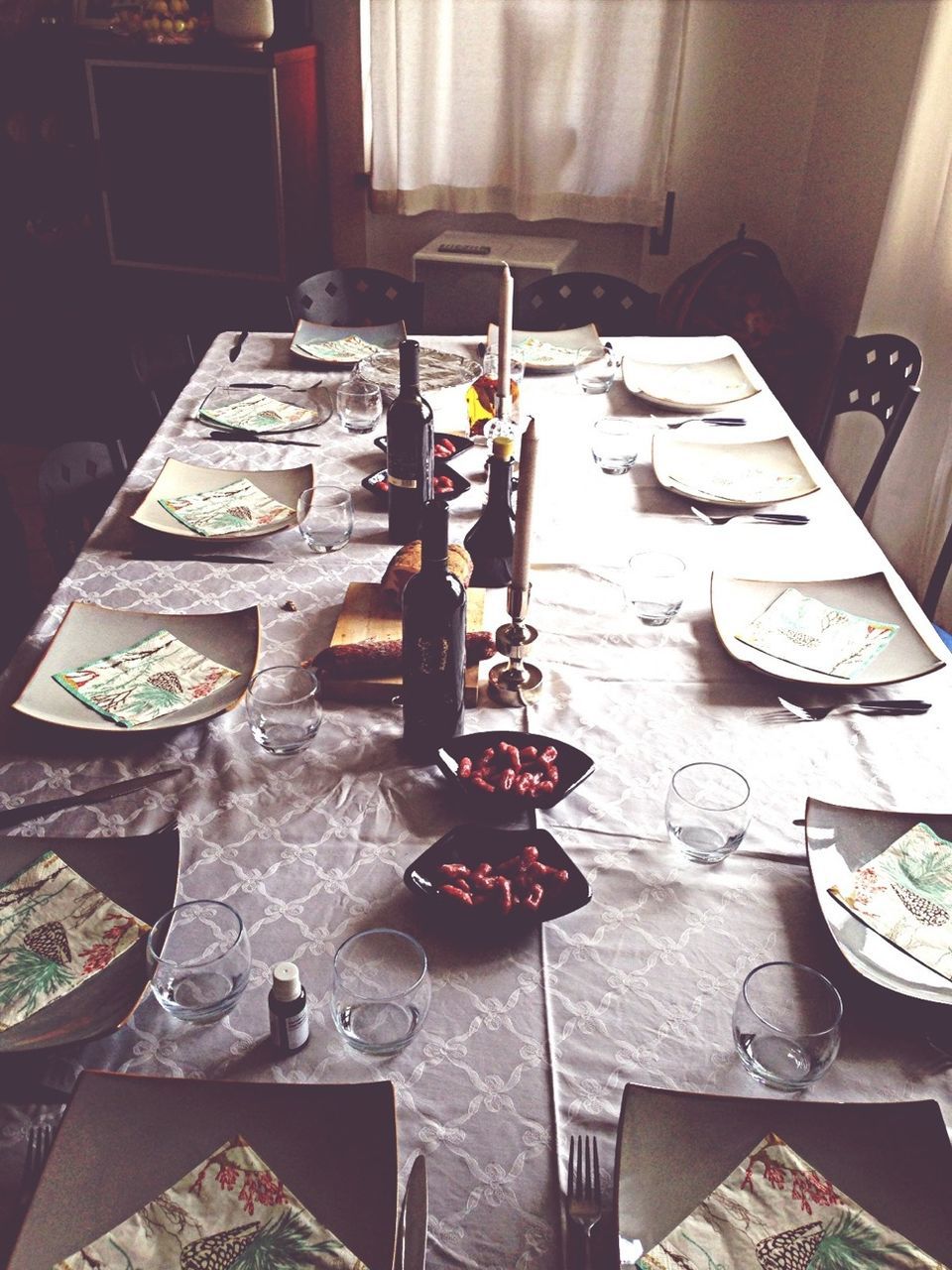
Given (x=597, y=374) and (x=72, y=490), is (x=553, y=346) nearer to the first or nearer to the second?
(x=597, y=374)

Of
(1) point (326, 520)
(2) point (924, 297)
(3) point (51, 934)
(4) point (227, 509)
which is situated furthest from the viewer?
(2) point (924, 297)

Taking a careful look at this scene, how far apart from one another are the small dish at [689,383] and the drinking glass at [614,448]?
29 cm

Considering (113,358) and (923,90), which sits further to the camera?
(113,358)

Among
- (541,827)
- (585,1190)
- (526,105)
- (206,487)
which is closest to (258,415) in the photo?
(206,487)

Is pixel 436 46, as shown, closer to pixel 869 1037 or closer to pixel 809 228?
pixel 809 228

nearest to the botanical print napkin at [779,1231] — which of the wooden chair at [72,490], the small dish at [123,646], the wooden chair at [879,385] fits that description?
the small dish at [123,646]

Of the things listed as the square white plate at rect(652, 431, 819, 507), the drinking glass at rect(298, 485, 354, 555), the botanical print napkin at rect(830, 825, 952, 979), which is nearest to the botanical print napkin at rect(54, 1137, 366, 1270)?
the botanical print napkin at rect(830, 825, 952, 979)

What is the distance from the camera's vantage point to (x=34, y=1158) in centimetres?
80

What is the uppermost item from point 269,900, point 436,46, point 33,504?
point 436,46

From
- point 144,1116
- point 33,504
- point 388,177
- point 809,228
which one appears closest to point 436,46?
point 388,177

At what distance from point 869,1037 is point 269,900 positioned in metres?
0.55

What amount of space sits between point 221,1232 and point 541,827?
0.50 meters

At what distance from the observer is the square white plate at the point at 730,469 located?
183 cm

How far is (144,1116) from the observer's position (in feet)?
2.69
